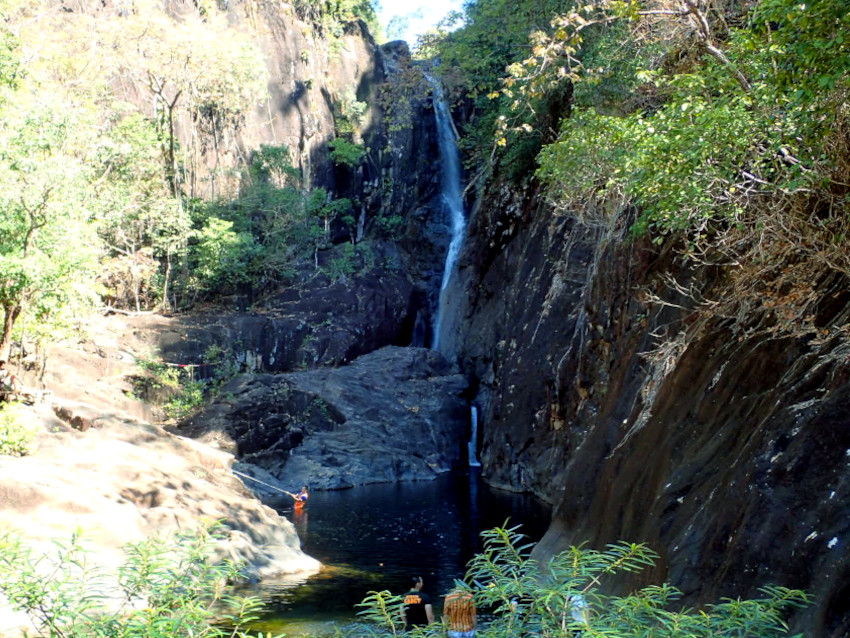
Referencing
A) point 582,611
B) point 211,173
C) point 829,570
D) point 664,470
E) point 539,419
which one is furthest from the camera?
point 211,173

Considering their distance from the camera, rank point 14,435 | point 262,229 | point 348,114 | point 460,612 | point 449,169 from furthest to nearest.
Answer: point 348,114, point 449,169, point 262,229, point 14,435, point 460,612

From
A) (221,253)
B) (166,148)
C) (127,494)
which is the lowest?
(127,494)

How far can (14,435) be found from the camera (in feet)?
52.4

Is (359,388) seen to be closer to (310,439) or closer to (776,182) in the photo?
(310,439)

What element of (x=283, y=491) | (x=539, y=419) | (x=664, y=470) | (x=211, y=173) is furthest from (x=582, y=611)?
(x=211, y=173)

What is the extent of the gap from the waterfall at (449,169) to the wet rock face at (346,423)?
8240 mm

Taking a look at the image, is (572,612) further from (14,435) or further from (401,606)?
(14,435)

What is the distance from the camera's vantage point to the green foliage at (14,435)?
15.9 m

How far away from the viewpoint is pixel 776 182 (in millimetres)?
8828

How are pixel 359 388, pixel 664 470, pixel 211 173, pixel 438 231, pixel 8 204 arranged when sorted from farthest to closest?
pixel 438 231 < pixel 211 173 < pixel 359 388 < pixel 8 204 < pixel 664 470

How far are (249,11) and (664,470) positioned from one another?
38196 millimetres

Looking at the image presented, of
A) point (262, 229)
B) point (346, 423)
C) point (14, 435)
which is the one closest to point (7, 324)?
point (14, 435)

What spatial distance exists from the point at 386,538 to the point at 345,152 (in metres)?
26.9

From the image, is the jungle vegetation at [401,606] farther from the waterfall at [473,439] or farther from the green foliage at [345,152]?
the green foliage at [345,152]
